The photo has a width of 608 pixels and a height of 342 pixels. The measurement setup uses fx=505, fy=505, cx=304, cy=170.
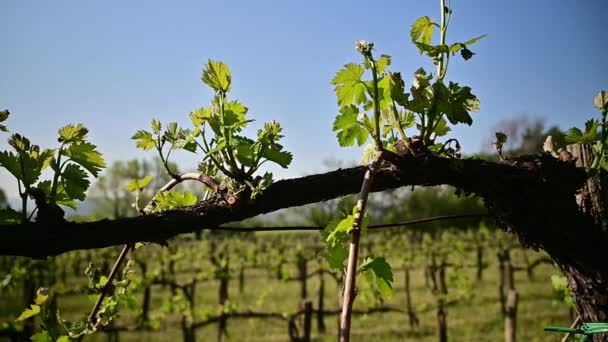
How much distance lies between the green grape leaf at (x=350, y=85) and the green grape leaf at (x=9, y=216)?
2.68ft

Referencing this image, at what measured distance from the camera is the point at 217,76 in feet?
4.02

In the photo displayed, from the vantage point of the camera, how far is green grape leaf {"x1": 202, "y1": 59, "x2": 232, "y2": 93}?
3.98ft

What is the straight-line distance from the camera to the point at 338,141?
138 cm

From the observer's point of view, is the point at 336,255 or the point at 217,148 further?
the point at 217,148

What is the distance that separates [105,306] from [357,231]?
136cm

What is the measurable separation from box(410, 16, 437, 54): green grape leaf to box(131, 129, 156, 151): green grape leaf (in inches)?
29.6

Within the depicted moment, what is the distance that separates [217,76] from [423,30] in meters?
0.58

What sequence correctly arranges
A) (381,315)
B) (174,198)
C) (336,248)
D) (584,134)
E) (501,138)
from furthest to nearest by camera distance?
1. (381,315)
2. (584,134)
3. (501,138)
4. (174,198)
5. (336,248)

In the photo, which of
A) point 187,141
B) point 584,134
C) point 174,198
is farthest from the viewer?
point 584,134

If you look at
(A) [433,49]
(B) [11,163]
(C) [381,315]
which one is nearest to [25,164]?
(B) [11,163]

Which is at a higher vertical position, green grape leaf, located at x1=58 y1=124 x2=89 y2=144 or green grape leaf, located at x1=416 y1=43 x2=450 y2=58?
green grape leaf, located at x1=416 y1=43 x2=450 y2=58

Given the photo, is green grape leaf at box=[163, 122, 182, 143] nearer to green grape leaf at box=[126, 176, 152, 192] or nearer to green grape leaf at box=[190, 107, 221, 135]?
green grape leaf at box=[190, 107, 221, 135]

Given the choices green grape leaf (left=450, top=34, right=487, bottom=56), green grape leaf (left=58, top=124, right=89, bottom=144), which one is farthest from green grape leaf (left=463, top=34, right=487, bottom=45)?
green grape leaf (left=58, top=124, right=89, bottom=144)

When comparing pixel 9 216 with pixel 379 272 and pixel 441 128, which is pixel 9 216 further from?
pixel 441 128
